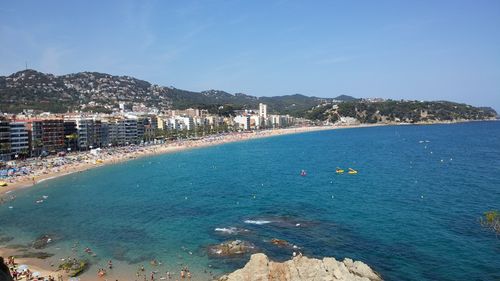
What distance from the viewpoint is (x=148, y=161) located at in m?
83.2

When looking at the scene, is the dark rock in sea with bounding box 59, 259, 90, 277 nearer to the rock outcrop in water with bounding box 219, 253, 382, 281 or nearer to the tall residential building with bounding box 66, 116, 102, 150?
the rock outcrop in water with bounding box 219, 253, 382, 281

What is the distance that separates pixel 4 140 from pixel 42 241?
52.4 m

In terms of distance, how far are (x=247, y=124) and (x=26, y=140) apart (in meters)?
123

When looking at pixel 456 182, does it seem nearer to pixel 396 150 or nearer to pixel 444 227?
pixel 444 227

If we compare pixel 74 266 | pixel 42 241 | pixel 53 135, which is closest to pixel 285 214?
pixel 74 266

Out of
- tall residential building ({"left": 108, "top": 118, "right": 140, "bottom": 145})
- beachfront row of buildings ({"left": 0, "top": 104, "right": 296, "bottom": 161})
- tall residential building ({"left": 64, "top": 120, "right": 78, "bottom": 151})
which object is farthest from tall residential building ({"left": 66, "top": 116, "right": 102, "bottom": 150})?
tall residential building ({"left": 108, "top": 118, "right": 140, "bottom": 145})

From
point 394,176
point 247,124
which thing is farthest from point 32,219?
point 247,124

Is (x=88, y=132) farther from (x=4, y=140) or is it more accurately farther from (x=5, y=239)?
(x=5, y=239)

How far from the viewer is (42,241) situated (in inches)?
1203

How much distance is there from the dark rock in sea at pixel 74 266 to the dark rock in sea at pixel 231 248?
25.3 feet

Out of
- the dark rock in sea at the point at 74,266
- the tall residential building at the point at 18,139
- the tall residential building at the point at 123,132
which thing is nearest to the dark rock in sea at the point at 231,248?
the dark rock in sea at the point at 74,266

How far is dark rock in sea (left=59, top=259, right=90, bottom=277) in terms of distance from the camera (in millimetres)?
24578

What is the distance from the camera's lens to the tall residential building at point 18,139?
7594 centimetres

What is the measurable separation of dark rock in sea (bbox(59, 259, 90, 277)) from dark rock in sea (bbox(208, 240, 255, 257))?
25.3 ft
